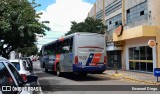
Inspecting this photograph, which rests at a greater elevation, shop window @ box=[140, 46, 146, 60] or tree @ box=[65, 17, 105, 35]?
tree @ box=[65, 17, 105, 35]

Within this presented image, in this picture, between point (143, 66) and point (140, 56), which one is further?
point (140, 56)

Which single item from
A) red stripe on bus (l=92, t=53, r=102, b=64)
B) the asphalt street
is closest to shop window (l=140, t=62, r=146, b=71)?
the asphalt street

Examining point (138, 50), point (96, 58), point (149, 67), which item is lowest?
point (149, 67)

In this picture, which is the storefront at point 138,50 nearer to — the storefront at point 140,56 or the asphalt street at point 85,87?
the storefront at point 140,56

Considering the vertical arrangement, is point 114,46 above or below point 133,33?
below

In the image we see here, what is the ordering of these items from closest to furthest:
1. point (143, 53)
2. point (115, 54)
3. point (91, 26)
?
point (143, 53) < point (115, 54) < point (91, 26)

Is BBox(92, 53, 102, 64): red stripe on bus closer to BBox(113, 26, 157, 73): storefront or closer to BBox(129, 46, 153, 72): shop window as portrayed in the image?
BBox(113, 26, 157, 73): storefront

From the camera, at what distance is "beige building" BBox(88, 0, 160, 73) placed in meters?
26.6

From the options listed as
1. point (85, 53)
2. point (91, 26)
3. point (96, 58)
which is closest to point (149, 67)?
point (96, 58)

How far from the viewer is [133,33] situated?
1129 inches

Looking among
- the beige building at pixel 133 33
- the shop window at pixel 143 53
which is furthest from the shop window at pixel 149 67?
the shop window at pixel 143 53

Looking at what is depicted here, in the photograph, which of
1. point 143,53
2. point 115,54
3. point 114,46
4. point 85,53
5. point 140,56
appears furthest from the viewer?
point 115,54

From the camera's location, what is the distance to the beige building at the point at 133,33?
87.4ft

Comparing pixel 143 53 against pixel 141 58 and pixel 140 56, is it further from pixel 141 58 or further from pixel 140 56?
pixel 140 56
